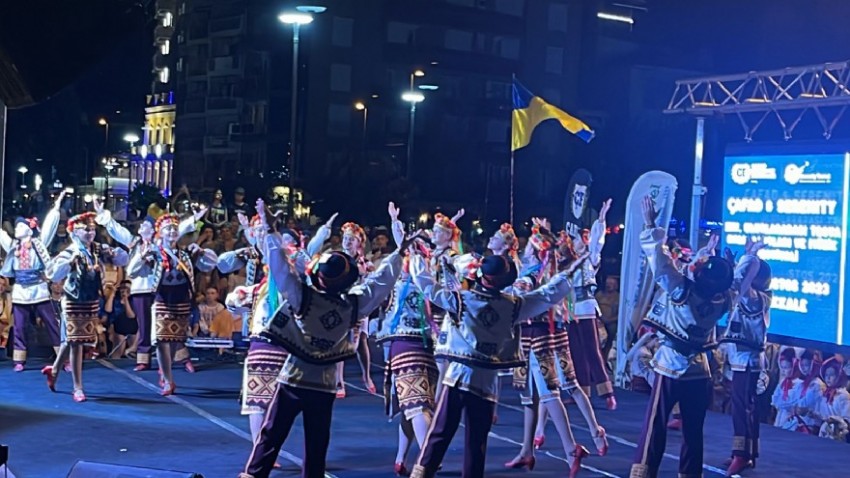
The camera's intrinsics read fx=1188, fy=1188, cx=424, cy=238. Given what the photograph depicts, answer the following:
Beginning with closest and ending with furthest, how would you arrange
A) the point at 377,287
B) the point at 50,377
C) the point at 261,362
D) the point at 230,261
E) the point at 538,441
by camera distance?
1. the point at 377,287
2. the point at 261,362
3. the point at 538,441
4. the point at 230,261
5. the point at 50,377

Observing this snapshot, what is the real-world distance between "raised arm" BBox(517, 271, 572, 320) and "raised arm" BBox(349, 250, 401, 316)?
839 millimetres

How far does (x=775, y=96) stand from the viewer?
13.1 meters

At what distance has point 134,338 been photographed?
1488 centimetres

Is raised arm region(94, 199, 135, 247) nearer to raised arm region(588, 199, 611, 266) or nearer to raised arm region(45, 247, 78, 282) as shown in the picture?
raised arm region(45, 247, 78, 282)

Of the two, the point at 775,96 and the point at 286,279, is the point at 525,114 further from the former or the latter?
the point at 286,279

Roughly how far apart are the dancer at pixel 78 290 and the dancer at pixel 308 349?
4738 mm

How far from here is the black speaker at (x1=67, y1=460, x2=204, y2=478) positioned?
5.26 m

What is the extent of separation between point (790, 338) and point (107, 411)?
7.10m

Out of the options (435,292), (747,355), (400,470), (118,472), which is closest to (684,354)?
(435,292)

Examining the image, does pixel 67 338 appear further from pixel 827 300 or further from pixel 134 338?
pixel 827 300

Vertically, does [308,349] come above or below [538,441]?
above

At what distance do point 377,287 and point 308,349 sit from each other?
0.61 meters

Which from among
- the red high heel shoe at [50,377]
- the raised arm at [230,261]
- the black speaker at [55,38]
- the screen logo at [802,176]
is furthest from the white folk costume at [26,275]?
the black speaker at [55,38]

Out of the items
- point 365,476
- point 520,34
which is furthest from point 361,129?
point 365,476
